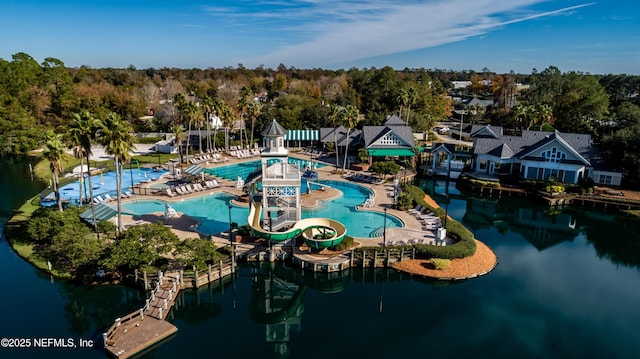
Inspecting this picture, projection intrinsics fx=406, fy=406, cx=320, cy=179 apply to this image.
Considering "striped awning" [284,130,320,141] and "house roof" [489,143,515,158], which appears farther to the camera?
"striped awning" [284,130,320,141]

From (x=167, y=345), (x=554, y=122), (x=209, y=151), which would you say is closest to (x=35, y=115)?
(x=209, y=151)

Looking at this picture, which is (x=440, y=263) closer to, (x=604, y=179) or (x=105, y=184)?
(x=604, y=179)

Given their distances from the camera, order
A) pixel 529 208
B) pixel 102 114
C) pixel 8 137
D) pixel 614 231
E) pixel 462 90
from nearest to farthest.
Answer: pixel 614 231, pixel 529 208, pixel 8 137, pixel 102 114, pixel 462 90

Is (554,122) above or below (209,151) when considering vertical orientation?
above

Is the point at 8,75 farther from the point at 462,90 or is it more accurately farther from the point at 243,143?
the point at 462,90

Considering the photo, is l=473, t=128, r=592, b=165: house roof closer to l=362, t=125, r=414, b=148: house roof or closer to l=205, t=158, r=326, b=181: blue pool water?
l=362, t=125, r=414, b=148: house roof

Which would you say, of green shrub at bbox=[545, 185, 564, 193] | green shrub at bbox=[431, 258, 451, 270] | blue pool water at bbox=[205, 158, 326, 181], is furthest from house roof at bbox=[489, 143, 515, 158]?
green shrub at bbox=[431, 258, 451, 270]

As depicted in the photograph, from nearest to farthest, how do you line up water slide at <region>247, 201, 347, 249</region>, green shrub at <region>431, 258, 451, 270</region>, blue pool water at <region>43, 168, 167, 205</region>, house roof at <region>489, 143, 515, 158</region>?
green shrub at <region>431, 258, 451, 270</region> → water slide at <region>247, 201, 347, 249</region> → blue pool water at <region>43, 168, 167, 205</region> → house roof at <region>489, 143, 515, 158</region>
